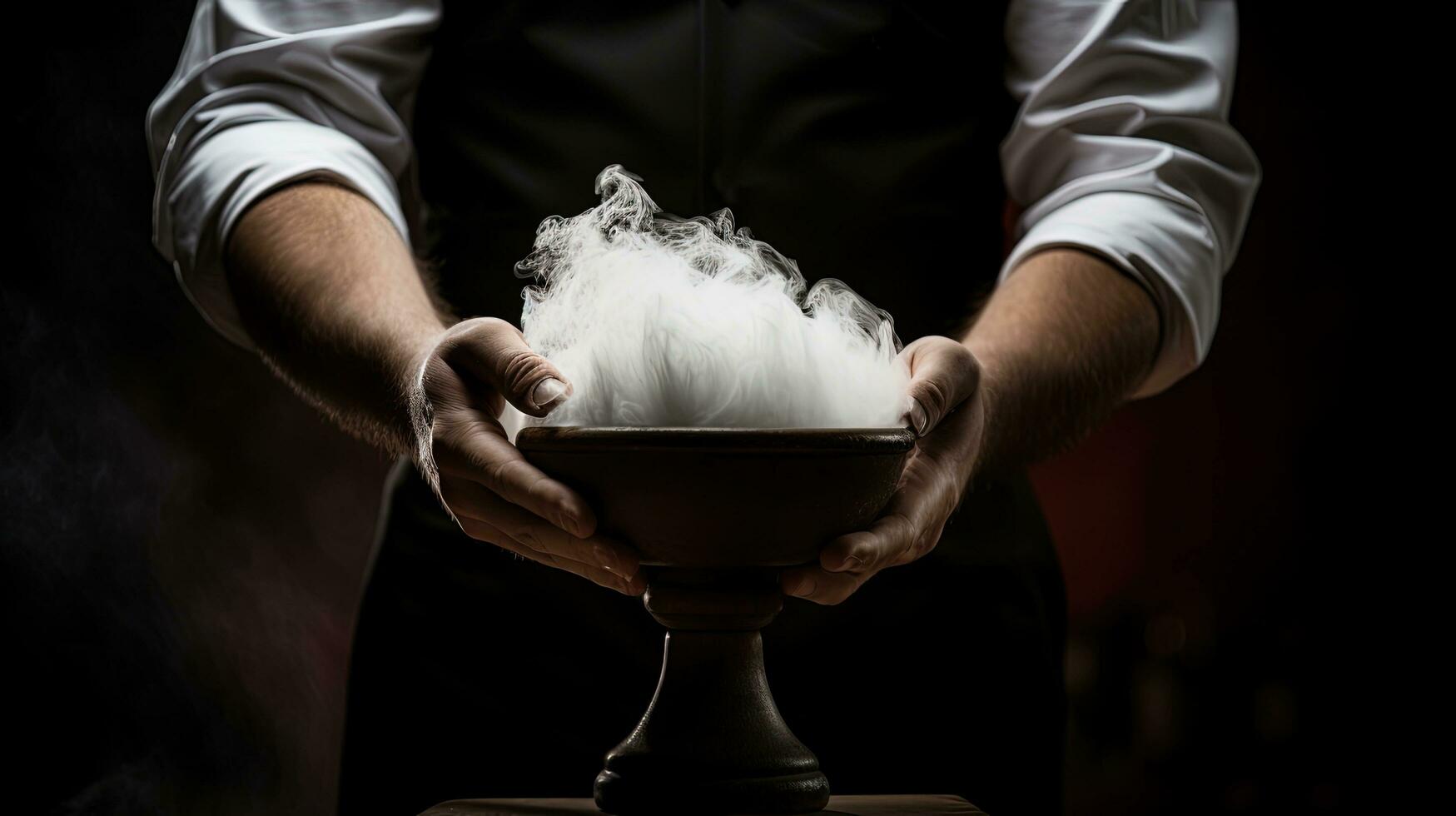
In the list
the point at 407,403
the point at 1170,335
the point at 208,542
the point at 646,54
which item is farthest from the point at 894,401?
the point at 208,542

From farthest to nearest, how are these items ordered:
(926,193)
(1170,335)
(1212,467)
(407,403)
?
(1212,467) → (926,193) → (1170,335) → (407,403)

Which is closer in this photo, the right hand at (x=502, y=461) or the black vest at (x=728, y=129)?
the right hand at (x=502, y=461)

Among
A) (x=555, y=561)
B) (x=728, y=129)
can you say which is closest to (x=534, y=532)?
(x=555, y=561)

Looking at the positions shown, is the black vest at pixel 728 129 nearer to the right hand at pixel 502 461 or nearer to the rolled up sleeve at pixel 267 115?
the rolled up sleeve at pixel 267 115

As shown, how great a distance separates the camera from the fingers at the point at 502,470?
832 mm

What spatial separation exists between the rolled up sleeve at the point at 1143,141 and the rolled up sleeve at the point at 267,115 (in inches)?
27.0

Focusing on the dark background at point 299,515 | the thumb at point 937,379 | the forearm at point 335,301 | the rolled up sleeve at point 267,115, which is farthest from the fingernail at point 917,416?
the dark background at point 299,515

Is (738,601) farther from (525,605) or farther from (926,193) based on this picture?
(926,193)

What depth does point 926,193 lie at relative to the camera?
4.98ft

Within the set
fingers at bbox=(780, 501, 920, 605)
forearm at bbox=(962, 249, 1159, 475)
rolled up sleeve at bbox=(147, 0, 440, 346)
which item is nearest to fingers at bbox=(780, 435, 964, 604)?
fingers at bbox=(780, 501, 920, 605)

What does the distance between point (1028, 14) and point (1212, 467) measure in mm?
2406

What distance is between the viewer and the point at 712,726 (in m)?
0.92

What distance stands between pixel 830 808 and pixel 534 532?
0.94 ft

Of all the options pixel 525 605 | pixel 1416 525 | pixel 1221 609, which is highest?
pixel 525 605
